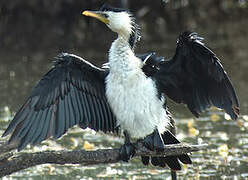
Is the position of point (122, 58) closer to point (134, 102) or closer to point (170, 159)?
point (134, 102)

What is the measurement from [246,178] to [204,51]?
1.91 meters

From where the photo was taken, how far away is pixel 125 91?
5359mm

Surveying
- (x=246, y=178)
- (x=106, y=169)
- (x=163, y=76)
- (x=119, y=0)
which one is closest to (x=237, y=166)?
(x=246, y=178)

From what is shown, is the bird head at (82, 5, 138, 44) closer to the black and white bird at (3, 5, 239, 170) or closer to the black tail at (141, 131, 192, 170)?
the black and white bird at (3, 5, 239, 170)

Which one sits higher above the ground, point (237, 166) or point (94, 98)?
point (94, 98)

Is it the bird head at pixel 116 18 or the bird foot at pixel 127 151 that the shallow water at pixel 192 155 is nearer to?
the bird foot at pixel 127 151

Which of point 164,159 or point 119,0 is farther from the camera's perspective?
point 119,0

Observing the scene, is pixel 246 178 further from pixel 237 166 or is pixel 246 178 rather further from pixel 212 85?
pixel 212 85

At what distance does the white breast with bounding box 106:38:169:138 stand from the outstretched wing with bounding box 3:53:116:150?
0.27 metres

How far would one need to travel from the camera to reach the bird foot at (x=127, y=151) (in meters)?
5.42

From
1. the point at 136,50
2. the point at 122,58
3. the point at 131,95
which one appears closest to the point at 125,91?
the point at 131,95

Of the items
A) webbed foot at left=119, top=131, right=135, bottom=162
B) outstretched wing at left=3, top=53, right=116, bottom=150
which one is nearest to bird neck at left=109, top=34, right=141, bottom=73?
outstretched wing at left=3, top=53, right=116, bottom=150

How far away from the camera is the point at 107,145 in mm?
7832

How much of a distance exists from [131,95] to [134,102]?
0.07 metres
